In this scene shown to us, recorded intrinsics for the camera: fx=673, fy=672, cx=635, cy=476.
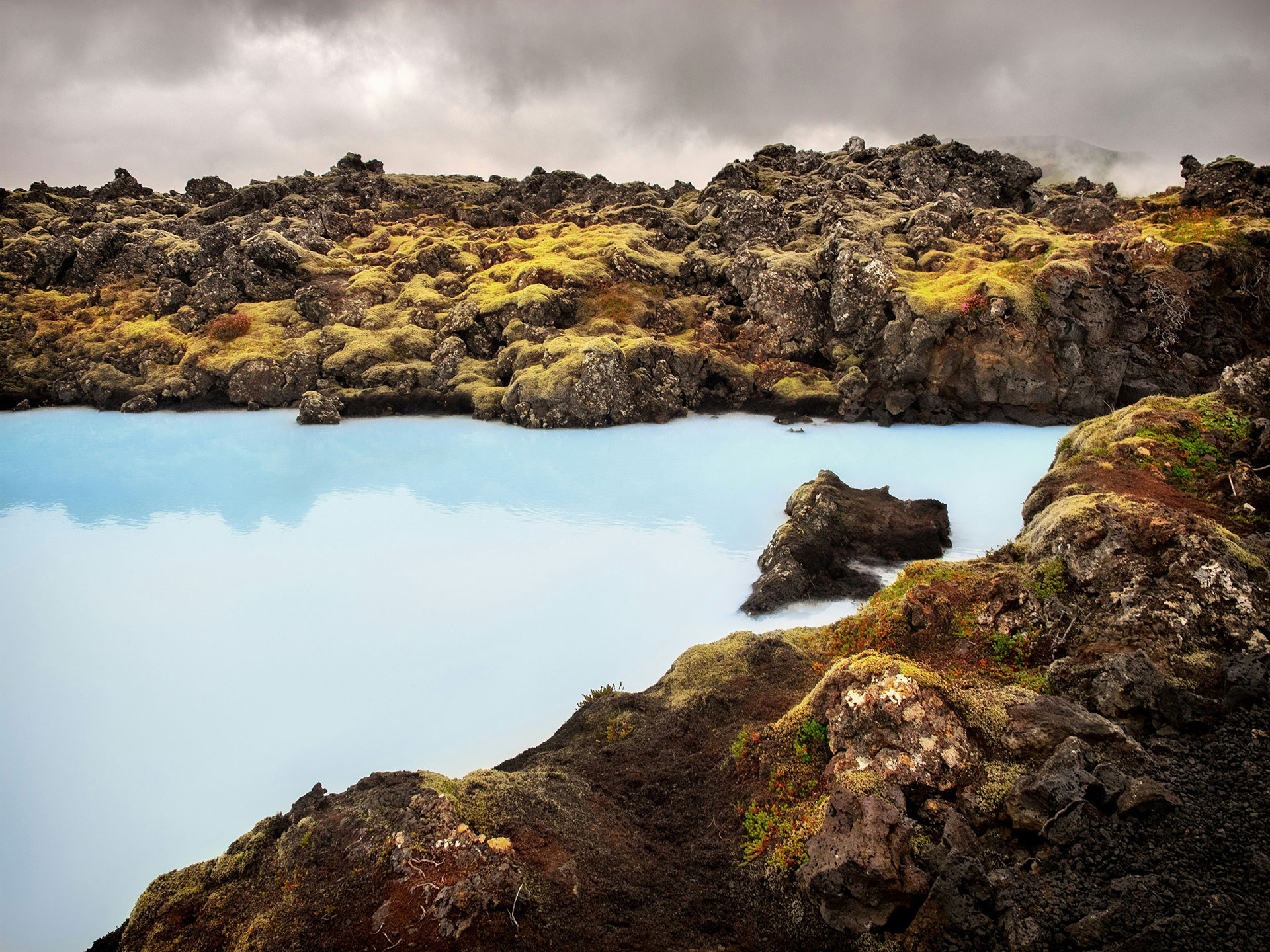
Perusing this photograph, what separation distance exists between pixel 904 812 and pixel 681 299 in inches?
1620

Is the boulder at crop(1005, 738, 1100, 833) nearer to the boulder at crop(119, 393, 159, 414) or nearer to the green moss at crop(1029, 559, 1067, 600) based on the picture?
the green moss at crop(1029, 559, 1067, 600)

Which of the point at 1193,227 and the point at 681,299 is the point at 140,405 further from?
the point at 1193,227

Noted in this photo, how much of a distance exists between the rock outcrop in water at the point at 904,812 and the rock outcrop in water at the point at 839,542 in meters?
5.94

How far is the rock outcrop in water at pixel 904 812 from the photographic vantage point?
5660 mm

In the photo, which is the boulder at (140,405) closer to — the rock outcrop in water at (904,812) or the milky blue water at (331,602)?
the milky blue water at (331,602)

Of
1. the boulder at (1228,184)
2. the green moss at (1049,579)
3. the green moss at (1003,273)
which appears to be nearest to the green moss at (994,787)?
the green moss at (1049,579)

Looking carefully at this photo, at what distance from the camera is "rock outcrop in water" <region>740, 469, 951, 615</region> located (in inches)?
636

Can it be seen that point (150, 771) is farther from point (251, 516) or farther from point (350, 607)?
point (251, 516)

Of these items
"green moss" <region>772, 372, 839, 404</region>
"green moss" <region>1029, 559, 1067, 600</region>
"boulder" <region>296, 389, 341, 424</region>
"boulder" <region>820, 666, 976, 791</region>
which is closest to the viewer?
"boulder" <region>820, 666, 976, 791</region>

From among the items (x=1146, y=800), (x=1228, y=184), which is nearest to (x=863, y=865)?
(x=1146, y=800)

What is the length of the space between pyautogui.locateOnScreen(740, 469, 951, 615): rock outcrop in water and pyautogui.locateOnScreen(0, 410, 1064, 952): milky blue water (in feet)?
2.29

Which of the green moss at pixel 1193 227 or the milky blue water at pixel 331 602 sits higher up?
the green moss at pixel 1193 227

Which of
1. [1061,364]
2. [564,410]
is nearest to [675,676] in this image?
[564,410]

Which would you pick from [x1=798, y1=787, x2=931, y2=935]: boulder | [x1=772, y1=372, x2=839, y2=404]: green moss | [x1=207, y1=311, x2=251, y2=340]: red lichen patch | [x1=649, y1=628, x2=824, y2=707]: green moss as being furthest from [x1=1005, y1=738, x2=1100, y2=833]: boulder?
[x1=207, y1=311, x2=251, y2=340]: red lichen patch
